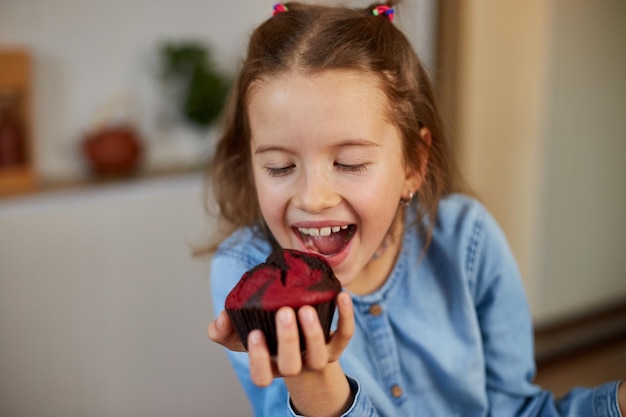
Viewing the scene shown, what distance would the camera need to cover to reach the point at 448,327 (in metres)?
1.41

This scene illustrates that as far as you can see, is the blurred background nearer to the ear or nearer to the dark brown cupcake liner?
the ear

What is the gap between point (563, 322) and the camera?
3.22m

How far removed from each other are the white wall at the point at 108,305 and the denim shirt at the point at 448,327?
38.3 inches

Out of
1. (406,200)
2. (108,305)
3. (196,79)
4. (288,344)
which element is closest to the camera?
(288,344)

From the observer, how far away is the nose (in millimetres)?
1124

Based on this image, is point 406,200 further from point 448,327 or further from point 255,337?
point 255,337

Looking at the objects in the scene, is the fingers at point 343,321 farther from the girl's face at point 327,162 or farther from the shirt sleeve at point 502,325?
the shirt sleeve at point 502,325

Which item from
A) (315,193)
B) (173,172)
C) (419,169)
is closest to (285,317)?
(315,193)

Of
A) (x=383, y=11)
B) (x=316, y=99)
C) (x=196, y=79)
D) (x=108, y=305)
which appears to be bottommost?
(x=108, y=305)

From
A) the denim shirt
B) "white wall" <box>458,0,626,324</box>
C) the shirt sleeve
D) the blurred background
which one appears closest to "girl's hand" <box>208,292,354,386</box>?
the denim shirt

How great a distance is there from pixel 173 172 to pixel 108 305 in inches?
23.8

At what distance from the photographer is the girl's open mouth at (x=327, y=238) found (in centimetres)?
119

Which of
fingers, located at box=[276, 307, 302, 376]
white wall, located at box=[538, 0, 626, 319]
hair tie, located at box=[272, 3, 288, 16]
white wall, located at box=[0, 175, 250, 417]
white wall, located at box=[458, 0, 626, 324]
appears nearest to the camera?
fingers, located at box=[276, 307, 302, 376]

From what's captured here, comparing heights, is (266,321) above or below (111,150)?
above
